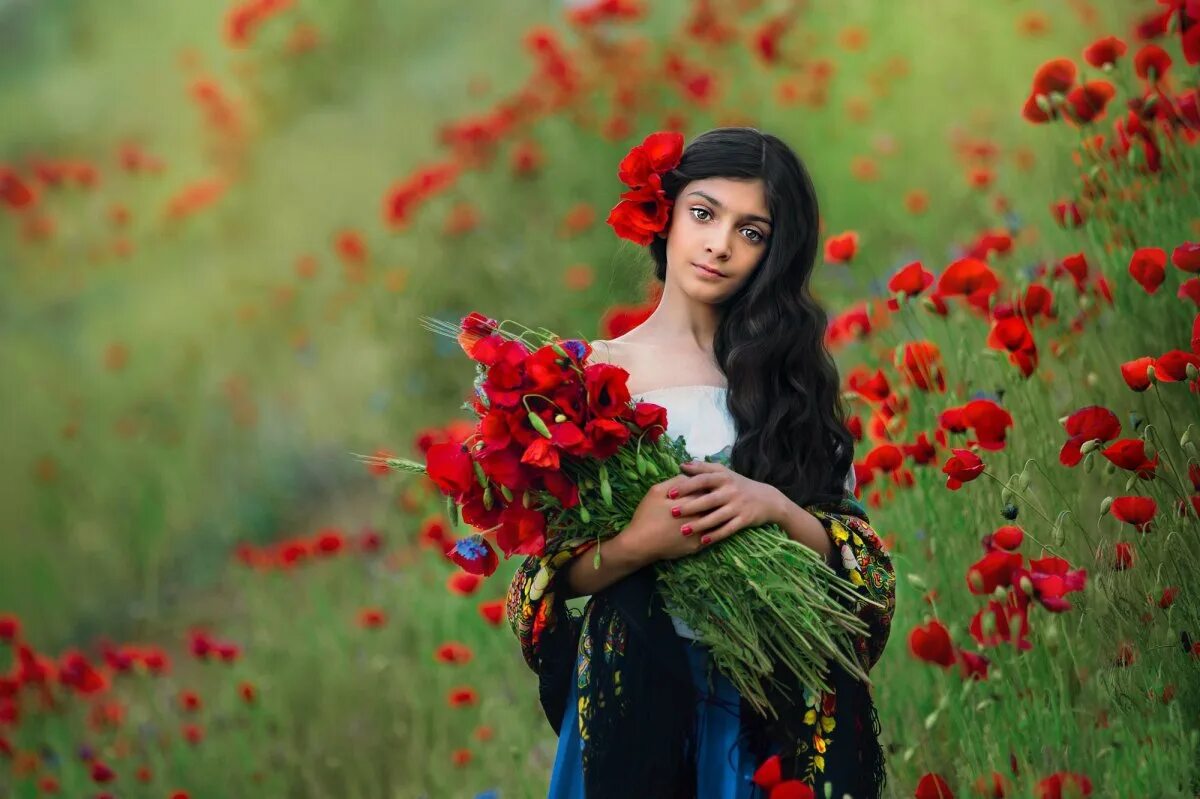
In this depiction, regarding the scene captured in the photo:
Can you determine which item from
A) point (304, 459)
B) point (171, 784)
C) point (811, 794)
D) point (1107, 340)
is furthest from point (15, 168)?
point (811, 794)

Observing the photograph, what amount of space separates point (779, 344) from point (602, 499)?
34 centimetres

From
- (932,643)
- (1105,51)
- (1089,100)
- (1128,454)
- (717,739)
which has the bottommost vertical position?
(717,739)

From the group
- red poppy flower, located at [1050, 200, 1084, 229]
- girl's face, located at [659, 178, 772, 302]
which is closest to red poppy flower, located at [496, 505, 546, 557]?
girl's face, located at [659, 178, 772, 302]

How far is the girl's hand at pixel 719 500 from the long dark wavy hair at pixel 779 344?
92 mm

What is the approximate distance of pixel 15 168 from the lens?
7098mm

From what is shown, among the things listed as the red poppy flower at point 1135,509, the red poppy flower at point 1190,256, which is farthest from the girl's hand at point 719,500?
the red poppy flower at point 1190,256

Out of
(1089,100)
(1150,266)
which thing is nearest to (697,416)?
(1150,266)

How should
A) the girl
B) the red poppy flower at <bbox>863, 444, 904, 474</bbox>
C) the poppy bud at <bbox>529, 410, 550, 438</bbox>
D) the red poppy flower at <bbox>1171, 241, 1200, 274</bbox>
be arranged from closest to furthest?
the poppy bud at <bbox>529, 410, 550, 438</bbox> < the girl < the red poppy flower at <bbox>1171, 241, 1200, 274</bbox> < the red poppy flower at <bbox>863, 444, 904, 474</bbox>

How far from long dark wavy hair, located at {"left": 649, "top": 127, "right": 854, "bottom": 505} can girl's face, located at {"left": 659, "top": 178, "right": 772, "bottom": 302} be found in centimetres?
2

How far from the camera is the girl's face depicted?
6.10 feet

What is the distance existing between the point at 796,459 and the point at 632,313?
1.13 metres

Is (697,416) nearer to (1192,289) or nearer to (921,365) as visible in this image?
(921,365)

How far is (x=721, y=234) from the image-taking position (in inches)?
72.9

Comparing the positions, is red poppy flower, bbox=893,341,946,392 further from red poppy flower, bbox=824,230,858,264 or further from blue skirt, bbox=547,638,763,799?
blue skirt, bbox=547,638,763,799
